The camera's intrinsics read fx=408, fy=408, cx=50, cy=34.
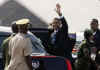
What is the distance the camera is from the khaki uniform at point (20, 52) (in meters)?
5.74

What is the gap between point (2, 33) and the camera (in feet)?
22.7

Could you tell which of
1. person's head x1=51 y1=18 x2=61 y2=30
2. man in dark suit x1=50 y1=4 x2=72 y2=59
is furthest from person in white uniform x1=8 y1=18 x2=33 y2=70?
man in dark suit x1=50 y1=4 x2=72 y2=59

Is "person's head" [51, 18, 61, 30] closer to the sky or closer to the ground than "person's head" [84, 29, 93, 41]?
closer to the sky

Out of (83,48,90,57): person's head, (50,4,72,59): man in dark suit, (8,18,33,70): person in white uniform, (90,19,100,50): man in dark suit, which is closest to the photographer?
(8,18,33,70): person in white uniform

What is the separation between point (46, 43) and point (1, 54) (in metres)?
Answer: 2.07

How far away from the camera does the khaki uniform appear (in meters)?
5.74

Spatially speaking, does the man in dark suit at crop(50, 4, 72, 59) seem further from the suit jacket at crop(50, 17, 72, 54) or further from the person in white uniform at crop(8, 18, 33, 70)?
the person in white uniform at crop(8, 18, 33, 70)

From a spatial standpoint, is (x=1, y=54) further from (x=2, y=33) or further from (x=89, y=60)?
(x=89, y=60)

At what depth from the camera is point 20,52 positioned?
5.76 m

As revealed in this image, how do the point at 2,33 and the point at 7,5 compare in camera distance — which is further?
the point at 7,5

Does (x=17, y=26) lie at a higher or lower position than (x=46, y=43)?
higher

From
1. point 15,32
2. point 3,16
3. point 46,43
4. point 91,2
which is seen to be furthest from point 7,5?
point 15,32

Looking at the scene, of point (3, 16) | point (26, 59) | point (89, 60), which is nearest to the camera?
point (26, 59)

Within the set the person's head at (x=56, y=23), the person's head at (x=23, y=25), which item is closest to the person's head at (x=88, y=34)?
the person's head at (x=56, y=23)
